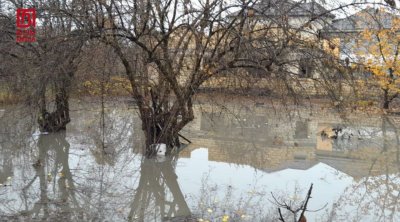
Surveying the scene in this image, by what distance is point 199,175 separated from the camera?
7.69 metres

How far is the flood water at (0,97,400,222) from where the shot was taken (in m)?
5.66

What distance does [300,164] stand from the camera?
A: 892 centimetres

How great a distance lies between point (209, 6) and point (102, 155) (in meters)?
3.97

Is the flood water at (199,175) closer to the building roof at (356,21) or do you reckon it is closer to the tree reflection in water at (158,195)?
the tree reflection in water at (158,195)

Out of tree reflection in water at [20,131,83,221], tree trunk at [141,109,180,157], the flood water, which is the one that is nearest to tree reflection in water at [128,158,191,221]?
the flood water

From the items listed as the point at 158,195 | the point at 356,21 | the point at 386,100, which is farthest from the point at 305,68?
the point at 386,100

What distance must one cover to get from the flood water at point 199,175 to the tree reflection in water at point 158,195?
0.02 m

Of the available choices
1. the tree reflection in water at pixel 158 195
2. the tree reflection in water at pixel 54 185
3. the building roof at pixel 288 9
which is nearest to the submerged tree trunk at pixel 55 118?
the tree reflection in water at pixel 54 185

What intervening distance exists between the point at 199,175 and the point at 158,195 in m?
1.35

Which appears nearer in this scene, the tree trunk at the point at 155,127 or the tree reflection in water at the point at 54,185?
the tree reflection in water at the point at 54,185

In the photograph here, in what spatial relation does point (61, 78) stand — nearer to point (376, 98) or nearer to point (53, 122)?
point (53, 122)

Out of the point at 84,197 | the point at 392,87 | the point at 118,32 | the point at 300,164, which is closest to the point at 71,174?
the point at 84,197

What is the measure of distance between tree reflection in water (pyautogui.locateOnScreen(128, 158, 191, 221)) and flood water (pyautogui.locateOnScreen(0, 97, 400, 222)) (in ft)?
0.05

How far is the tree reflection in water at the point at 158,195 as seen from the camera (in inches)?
219
